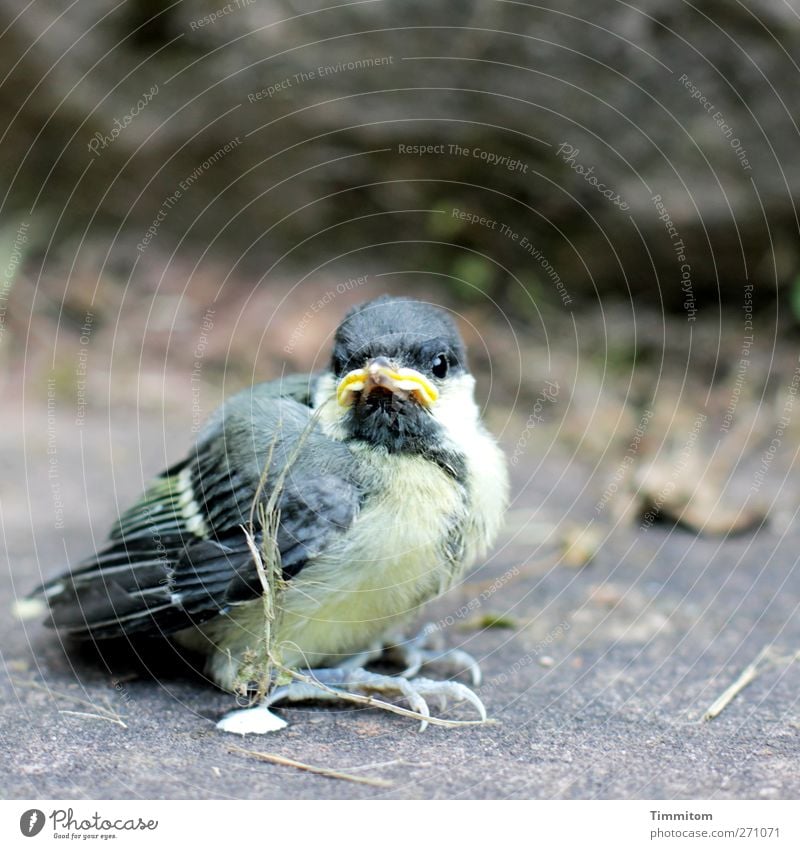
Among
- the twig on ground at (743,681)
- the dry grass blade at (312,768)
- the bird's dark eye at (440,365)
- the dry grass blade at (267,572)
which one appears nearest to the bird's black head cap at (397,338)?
the bird's dark eye at (440,365)

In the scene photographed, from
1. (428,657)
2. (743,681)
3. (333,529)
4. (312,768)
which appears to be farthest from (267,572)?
(743,681)

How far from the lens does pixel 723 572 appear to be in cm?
412

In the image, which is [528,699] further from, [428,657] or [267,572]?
[267,572]

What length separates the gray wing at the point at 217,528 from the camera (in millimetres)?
2799

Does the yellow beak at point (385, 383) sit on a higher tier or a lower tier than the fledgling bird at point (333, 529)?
higher

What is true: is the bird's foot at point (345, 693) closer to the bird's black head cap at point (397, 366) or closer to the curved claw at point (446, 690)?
the curved claw at point (446, 690)

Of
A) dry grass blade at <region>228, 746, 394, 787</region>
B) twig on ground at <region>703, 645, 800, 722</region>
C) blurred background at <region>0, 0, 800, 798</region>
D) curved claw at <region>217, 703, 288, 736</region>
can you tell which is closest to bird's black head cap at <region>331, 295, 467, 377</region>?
curved claw at <region>217, 703, 288, 736</region>

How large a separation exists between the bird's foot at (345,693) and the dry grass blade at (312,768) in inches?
5.8

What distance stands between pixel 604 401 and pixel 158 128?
3.15 meters

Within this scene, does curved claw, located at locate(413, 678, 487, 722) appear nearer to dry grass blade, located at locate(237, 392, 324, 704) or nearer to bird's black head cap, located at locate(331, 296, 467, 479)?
dry grass blade, located at locate(237, 392, 324, 704)

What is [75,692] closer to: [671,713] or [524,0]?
[671,713]

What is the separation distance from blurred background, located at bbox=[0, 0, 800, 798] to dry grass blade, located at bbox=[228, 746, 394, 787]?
238 cm

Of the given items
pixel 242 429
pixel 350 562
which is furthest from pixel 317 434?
pixel 350 562

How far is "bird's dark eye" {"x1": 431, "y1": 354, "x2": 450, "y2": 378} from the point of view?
9.98 feet
